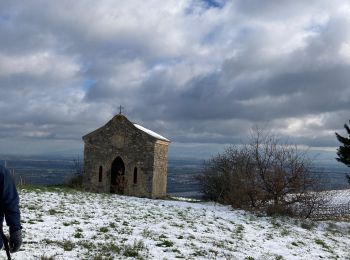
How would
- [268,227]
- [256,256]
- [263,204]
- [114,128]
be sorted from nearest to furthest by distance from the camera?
[256,256]
[268,227]
[263,204]
[114,128]

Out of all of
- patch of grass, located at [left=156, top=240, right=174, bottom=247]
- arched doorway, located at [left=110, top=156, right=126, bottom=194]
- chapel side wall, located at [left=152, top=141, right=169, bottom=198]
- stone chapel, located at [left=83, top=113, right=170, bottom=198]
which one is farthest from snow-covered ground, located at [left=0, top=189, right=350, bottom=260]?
chapel side wall, located at [left=152, top=141, right=169, bottom=198]

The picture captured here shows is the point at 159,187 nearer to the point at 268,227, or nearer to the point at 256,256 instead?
the point at 268,227

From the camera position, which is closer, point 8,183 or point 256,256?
point 8,183

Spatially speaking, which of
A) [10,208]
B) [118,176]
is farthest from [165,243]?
[118,176]

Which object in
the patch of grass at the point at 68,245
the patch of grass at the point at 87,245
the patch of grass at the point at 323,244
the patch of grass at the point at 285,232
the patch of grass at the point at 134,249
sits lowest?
the patch of grass at the point at 323,244

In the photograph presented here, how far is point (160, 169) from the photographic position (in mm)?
31422

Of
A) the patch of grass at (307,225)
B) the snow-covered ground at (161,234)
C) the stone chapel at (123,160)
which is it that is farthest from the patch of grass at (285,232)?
the stone chapel at (123,160)

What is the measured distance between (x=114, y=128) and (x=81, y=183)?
17.6 ft

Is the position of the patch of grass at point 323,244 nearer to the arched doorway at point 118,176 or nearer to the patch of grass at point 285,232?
the patch of grass at point 285,232

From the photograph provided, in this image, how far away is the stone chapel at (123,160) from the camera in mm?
29891

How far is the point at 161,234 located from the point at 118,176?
19.1m

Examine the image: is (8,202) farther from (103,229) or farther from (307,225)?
(307,225)

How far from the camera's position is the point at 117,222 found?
1320cm

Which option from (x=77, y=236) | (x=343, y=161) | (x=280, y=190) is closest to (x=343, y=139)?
(x=343, y=161)
